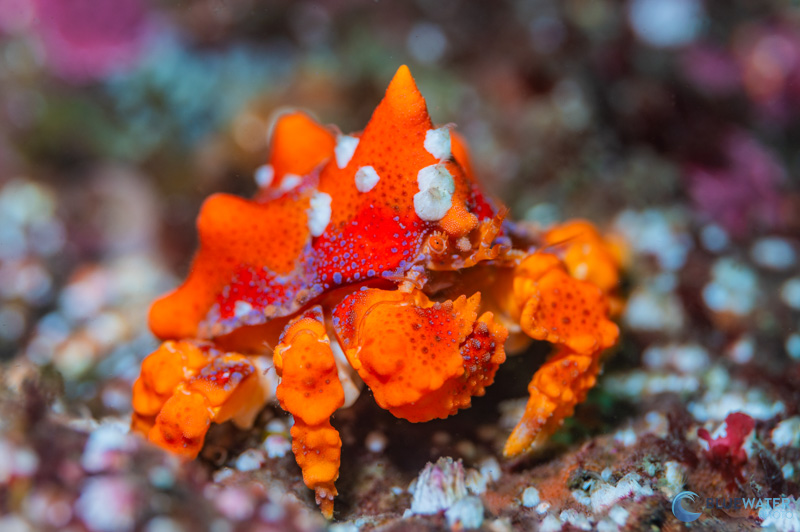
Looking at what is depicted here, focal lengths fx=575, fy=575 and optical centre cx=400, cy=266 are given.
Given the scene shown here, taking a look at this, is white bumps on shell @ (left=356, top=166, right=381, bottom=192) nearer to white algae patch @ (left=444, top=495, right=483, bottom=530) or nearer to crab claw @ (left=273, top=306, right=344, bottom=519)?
Answer: crab claw @ (left=273, top=306, right=344, bottom=519)

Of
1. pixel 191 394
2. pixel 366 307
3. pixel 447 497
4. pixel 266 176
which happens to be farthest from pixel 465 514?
pixel 266 176

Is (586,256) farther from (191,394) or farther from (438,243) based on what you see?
(191,394)

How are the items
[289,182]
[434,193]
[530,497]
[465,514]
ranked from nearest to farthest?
[465,514] < [434,193] < [530,497] < [289,182]

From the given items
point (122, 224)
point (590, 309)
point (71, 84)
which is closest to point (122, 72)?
point (71, 84)

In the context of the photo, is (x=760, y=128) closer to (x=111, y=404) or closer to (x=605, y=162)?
(x=605, y=162)

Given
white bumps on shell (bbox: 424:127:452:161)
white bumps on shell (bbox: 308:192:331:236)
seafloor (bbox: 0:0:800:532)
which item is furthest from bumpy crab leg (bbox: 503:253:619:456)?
white bumps on shell (bbox: 308:192:331:236)
